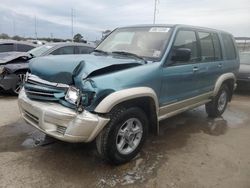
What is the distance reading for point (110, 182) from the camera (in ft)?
10.8

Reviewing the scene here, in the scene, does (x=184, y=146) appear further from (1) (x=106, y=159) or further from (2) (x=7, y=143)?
(2) (x=7, y=143)

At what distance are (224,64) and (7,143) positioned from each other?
4.47m

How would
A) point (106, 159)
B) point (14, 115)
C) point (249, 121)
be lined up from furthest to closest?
1. point (249, 121)
2. point (14, 115)
3. point (106, 159)

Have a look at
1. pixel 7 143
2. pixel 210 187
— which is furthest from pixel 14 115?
pixel 210 187

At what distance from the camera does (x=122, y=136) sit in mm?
3654

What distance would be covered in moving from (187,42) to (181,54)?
2.27 ft

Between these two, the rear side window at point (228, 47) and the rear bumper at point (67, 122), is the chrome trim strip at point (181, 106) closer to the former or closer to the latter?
the rear side window at point (228, 47)

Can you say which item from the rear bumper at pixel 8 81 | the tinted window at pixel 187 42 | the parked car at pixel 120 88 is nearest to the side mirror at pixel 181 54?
the parked car at pixel 120 88

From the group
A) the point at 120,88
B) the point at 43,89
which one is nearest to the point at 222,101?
the point at 120,88

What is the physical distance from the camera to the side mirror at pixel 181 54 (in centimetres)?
412

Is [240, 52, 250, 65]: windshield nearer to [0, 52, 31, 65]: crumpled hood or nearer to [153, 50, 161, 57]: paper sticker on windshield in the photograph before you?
[153, 50, 161, 57]: paper sticker on windshield

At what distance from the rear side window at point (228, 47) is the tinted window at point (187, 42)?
1402 mm

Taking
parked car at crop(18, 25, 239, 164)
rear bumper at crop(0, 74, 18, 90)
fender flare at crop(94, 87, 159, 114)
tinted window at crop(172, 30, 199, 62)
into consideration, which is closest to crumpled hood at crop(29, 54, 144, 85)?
parked car at crop(18, 25, 239, 164)

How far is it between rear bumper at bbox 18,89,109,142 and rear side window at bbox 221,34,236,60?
154 inches
